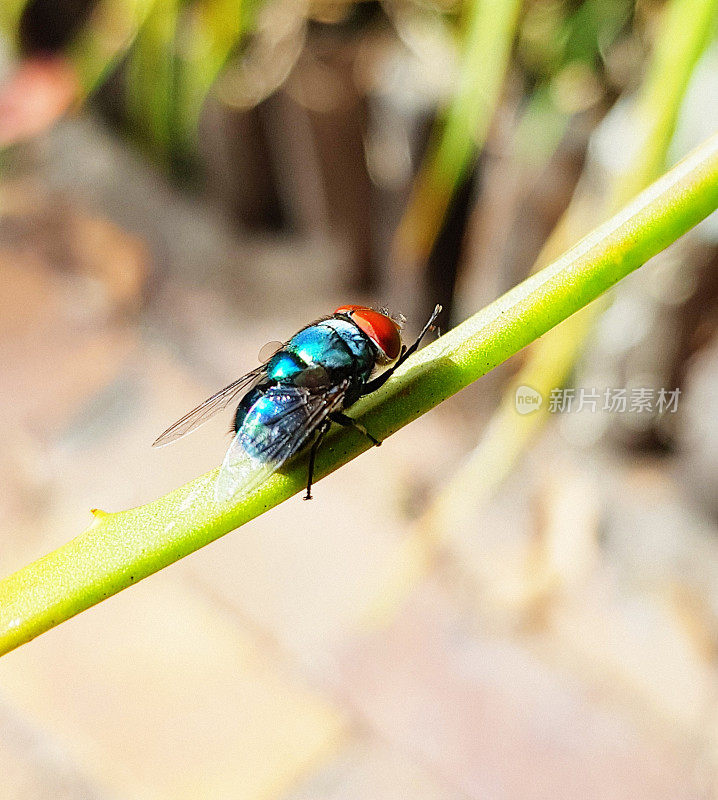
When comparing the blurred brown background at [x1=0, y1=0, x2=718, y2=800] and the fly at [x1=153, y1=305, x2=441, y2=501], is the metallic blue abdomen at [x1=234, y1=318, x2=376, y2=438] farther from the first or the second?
the blurred brown background at [x1=0, y1=0, x2=718, y2=800]

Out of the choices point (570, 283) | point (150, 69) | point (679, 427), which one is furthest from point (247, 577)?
point (570, 283)

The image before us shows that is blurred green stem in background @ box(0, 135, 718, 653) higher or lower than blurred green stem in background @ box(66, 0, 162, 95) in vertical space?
lower

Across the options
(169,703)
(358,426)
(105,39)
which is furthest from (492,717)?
(105,39)

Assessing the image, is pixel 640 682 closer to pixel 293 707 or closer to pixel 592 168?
pixel 293 707

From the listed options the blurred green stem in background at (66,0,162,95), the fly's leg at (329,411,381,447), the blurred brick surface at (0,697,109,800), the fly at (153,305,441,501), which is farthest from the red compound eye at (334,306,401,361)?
the blurred brick surface at (0,697,109,800)

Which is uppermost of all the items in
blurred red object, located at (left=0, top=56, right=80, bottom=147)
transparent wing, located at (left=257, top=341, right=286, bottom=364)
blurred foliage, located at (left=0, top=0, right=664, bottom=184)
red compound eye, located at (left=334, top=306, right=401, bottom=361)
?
blurred red object, located at (left=0, top=56, right=80, bottom=147)

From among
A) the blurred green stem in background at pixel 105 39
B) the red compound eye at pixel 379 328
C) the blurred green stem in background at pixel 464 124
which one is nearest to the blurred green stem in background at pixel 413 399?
the red compound eye at pixel 379 328

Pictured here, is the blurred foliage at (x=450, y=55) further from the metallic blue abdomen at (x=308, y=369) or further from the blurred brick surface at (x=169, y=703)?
the blurred brick surface at (x=169, y=703)
